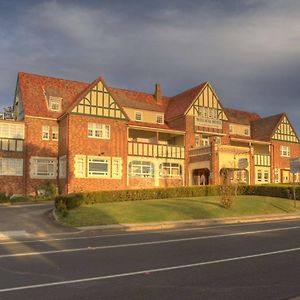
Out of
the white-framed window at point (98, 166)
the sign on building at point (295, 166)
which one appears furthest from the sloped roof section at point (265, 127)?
the sign on building at point (295, 166)

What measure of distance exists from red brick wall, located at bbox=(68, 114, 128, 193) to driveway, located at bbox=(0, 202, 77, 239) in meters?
11.4

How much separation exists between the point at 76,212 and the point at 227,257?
1277cm

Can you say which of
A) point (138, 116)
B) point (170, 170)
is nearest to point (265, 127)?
point (170, 170)

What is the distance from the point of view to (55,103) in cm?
4128

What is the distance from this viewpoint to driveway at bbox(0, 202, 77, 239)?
60.4ft

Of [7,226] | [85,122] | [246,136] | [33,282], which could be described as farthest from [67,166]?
[33,282]

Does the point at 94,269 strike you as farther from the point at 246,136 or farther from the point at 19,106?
the point at 246,136

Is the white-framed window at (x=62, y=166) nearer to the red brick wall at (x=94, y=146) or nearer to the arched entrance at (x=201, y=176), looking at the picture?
the red brick wall at (x=94, y=146)

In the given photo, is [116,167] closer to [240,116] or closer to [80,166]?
[80,166]

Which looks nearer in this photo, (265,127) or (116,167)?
(116,167)

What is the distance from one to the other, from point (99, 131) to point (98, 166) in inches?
122

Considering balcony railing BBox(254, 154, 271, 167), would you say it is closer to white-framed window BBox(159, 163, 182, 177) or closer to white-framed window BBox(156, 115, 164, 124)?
white-framed window BBox(159, 163, 182, 177)

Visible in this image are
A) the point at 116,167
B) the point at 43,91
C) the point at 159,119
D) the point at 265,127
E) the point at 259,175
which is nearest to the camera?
the point at 116,167

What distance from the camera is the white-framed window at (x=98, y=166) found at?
38.4 m
